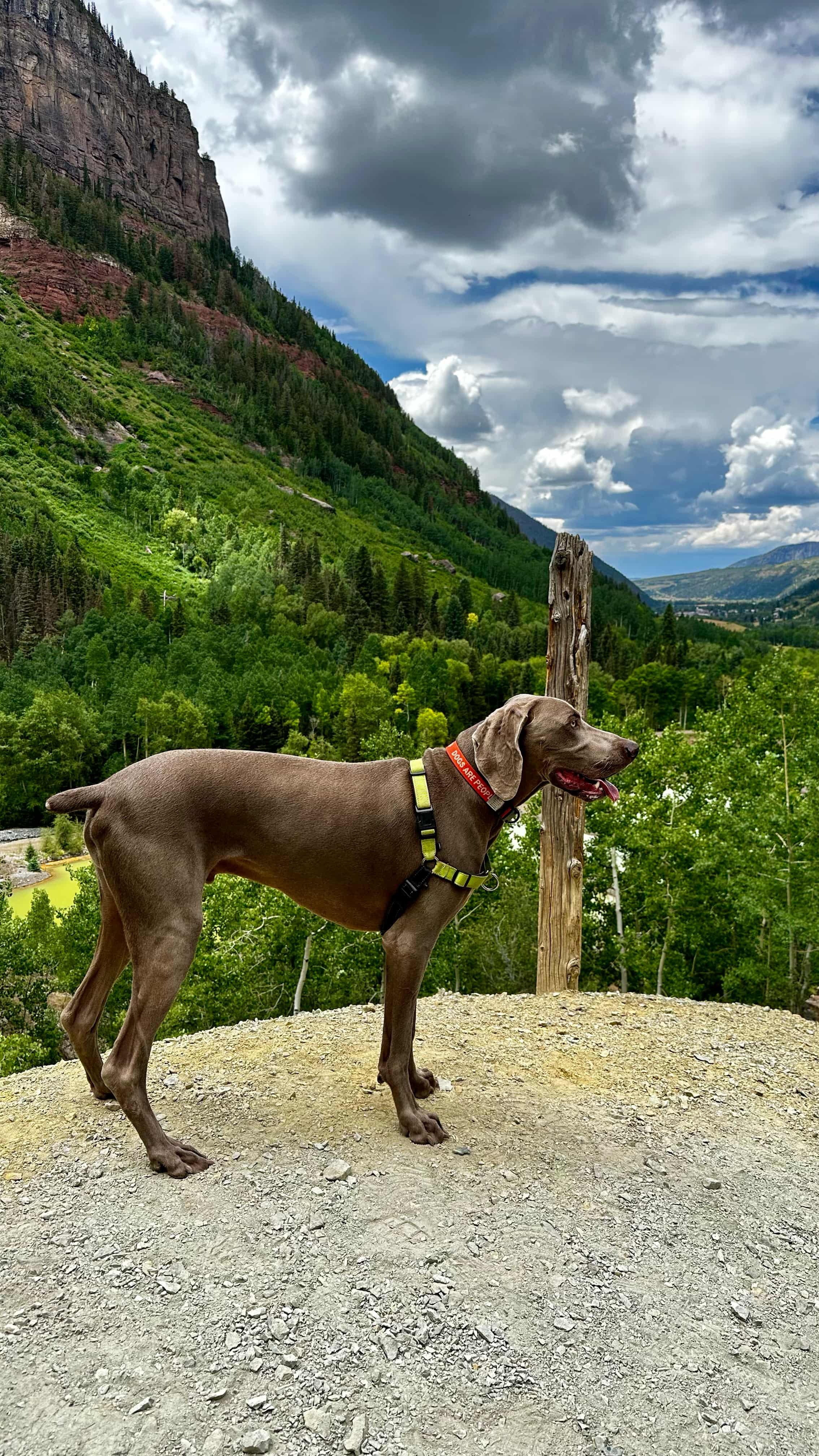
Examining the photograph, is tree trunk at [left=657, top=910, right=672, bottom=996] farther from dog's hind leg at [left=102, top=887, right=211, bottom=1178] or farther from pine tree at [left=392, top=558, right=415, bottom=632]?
pine tree at [left=392, top=558, right=415, bottom=632]

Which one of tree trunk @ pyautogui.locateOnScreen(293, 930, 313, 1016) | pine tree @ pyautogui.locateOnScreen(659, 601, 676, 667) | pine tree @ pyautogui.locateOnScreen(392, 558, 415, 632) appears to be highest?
pine tree @ pyautogui.locateOnScreen(392, 558, 415, 632)

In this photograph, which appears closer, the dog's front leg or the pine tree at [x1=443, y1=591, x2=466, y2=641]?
the dog's front leg

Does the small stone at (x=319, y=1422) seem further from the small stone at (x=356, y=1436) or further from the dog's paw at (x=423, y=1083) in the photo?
the dog's paw at (x=423, y=1083)

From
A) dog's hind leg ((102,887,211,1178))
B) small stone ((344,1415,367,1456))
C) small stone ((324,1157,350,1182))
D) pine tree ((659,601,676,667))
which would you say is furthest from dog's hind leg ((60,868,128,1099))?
pine tree ((659,601,676,667))

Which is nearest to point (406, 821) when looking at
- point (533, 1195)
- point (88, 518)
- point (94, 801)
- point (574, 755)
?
point (574, 755)

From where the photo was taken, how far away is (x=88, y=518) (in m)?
153

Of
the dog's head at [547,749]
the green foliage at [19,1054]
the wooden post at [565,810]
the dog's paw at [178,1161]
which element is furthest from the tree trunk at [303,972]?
the dog's head at [547,749]

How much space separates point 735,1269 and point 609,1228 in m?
0.70

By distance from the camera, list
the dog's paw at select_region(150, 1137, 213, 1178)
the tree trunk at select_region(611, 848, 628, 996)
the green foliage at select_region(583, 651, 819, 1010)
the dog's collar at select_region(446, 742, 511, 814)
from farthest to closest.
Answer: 1. the tree trunk at select_region(611, 848, 628, 996)
2. the green foliage at select_region(583, 651, 819, 1010)
3. the dog's collar at select_region(446, 742, 511, 814)
4. the dog's paw at select_region(150, 1137, 213, 1178)

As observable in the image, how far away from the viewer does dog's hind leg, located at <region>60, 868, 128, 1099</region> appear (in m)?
5.21

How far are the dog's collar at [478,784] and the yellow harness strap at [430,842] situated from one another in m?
0.26

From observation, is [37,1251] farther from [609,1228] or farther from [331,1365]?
[609,1228]

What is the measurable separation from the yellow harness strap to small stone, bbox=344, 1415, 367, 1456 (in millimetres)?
2585

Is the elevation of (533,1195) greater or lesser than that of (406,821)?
lesser
